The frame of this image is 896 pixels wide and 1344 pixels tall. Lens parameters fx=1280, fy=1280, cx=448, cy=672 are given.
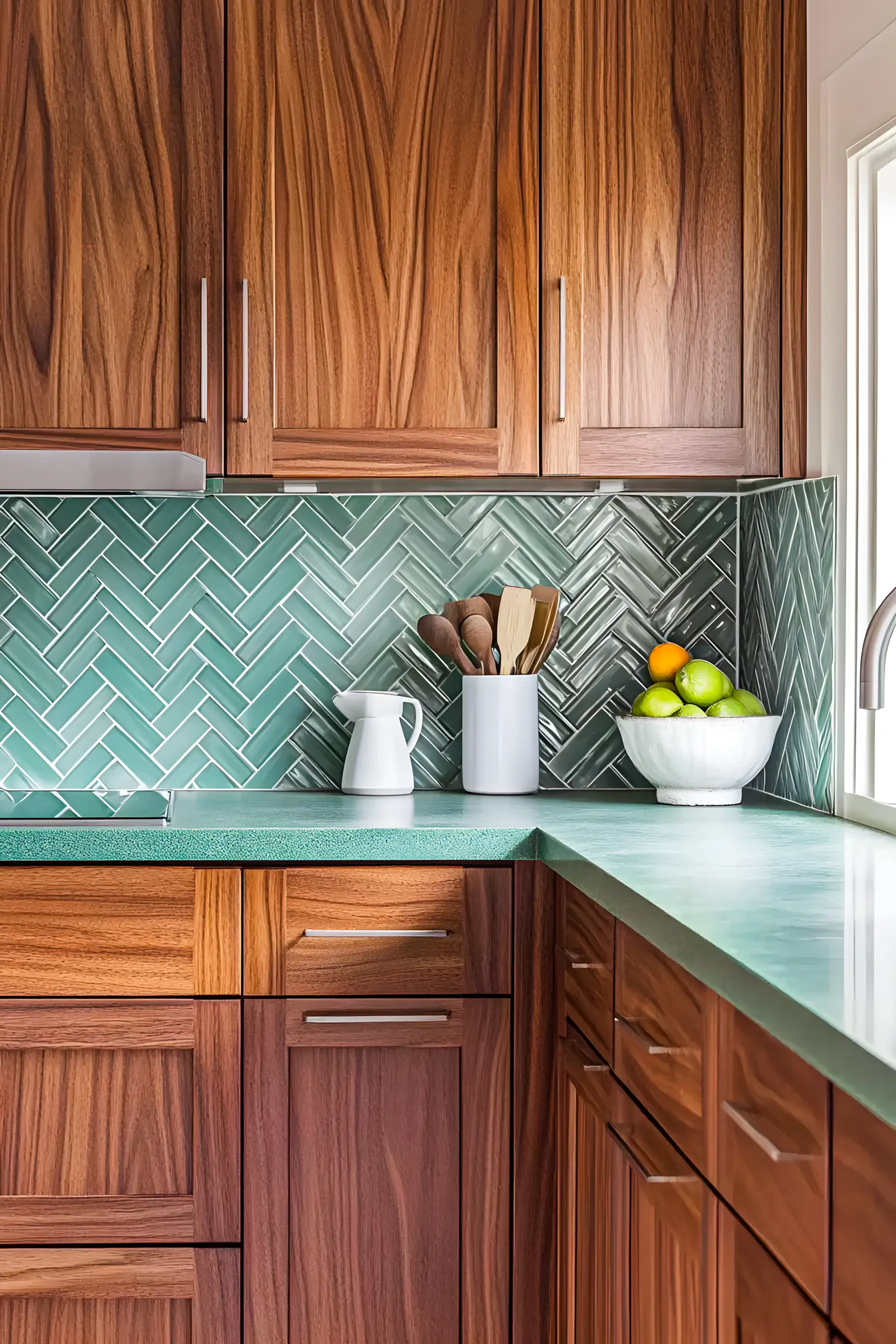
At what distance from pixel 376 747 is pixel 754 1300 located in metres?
1.33

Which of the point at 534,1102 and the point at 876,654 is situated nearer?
the point at 876,654

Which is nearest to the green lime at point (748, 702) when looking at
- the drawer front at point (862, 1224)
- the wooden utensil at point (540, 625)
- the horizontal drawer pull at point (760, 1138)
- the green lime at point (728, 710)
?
the green lime at point (728, 710)

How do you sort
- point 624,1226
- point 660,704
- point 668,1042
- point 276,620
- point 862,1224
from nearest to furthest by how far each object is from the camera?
point 862,1224
point 668,1042
point 624,1226
point 660,704
point 276,620

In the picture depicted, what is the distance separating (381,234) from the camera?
2074 mm

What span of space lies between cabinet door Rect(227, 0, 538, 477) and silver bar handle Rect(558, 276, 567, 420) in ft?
0.15

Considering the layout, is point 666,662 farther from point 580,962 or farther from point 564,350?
point 580,962

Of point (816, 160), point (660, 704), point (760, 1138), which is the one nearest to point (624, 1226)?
point (760, 1138)

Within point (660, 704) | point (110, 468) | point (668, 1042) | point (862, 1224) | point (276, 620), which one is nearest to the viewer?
point (862, 1224)

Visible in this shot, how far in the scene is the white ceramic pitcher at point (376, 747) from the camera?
7.34 ft

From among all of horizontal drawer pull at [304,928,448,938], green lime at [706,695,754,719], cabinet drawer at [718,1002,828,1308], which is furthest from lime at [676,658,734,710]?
cabinet drawer at [718,1002,828,1308]

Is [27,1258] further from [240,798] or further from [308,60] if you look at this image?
[308,60]

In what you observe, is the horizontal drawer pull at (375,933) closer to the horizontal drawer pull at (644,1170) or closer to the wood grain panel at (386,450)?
the horizontal drawer pull at (644,1170)

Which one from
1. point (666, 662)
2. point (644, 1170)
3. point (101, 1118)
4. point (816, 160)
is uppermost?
point (816, 160)

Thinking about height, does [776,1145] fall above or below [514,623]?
below
